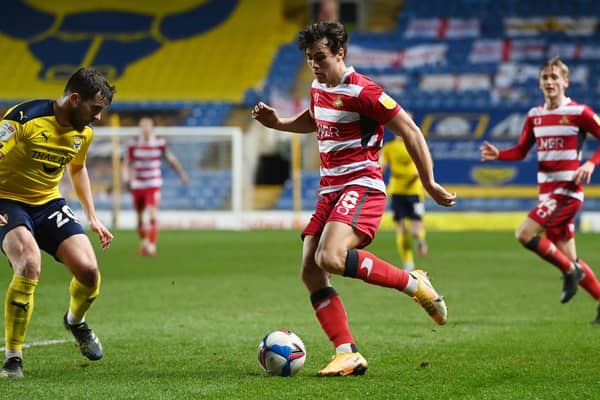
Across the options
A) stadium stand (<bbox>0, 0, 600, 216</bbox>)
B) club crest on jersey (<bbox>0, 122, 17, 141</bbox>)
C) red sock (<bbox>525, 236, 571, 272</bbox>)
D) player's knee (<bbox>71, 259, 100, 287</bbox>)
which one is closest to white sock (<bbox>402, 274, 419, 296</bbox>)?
player's knee (<bbox>71, 259, 100, 287</bbox>)

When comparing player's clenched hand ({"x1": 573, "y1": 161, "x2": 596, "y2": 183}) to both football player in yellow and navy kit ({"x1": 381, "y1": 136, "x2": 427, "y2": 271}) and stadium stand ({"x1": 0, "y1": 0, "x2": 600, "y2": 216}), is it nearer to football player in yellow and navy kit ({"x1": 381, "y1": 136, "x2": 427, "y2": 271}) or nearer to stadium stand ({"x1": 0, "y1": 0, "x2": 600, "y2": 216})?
football player in yellow and navy kit ({"x1": 381, "y1": 136, "x2": 427, "y2": 271})

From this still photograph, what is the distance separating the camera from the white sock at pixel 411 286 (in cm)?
634

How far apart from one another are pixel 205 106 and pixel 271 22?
6119 millimetres

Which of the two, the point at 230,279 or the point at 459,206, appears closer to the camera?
the point at 230,279

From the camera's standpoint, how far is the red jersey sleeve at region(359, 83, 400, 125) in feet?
20.0

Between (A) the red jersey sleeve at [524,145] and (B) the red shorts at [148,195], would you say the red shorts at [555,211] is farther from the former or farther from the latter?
(B) the red shorts at [148,195]

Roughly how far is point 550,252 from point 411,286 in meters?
3.04

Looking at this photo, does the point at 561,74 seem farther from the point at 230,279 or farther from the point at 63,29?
the point at 63,29

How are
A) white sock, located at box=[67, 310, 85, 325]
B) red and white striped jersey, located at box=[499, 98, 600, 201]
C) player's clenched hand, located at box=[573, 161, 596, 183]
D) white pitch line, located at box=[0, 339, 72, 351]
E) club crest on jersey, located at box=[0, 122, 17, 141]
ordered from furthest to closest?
red and white striped jersey, located at box=[499, 98, 600, 201] → player's clenched hand, located at box=[573, 161, 596, 183] → white pitch line, located at box=[0, 339, 72, 351] → white sock, located at box=[67, 310, 85, 325] → club crest on jersey, located at box=[0, 122, 17, 141]

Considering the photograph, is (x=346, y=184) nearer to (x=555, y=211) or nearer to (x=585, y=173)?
(x=585, y=173)

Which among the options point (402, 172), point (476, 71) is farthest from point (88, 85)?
point (476, 71)

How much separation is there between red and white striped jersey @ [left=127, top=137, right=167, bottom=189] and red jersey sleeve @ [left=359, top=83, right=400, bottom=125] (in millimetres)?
11338

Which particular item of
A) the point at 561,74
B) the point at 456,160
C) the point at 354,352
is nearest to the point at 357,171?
the point at 354,352

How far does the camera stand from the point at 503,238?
21.9m
